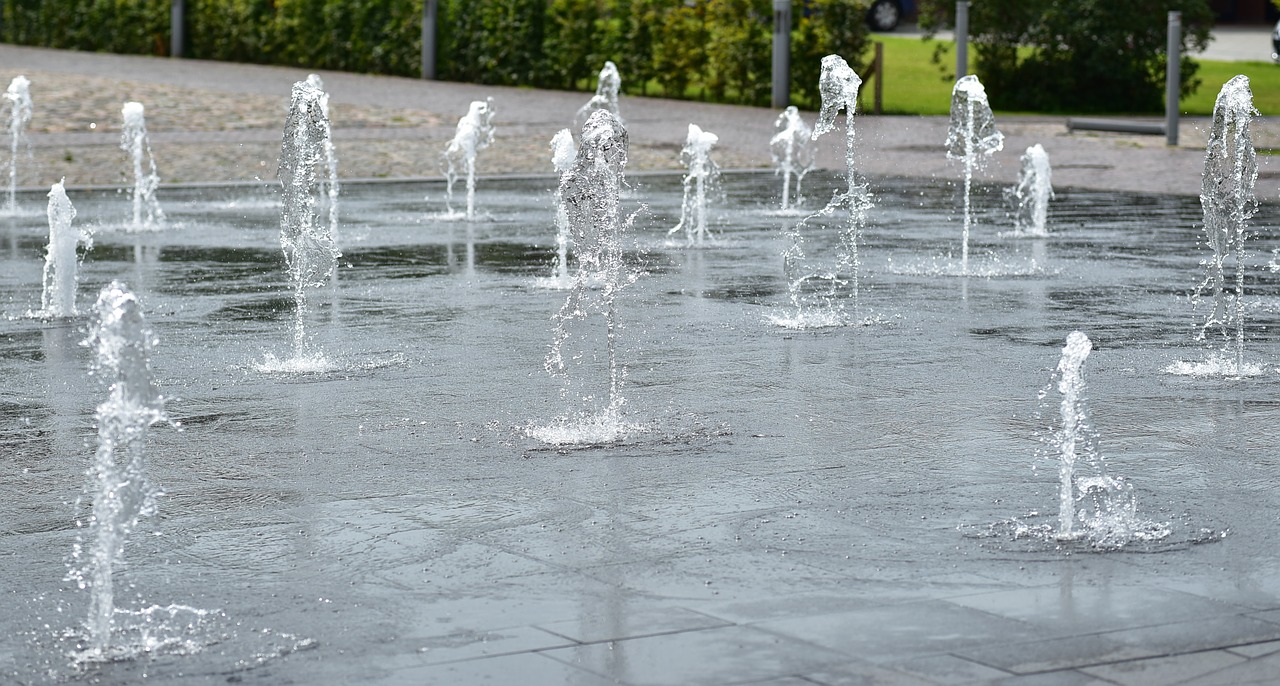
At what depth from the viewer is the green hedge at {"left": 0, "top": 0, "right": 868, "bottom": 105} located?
90.1 feet

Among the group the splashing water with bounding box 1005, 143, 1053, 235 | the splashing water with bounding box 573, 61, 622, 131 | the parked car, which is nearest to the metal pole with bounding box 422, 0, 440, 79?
the splashing water with bounding box 573, 61, 622, 131

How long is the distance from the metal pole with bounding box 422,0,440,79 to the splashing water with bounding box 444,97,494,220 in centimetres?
716

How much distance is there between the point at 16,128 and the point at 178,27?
634 inches

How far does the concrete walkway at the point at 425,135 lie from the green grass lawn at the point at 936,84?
173 cm

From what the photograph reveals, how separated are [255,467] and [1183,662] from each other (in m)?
3.43

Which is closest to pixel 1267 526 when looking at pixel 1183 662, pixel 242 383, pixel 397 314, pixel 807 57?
pixel 1183 662

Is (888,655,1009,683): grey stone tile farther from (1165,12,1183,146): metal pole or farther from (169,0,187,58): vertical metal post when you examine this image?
(169,0,187,58): vertical metal post

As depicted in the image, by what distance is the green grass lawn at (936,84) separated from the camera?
27.5 m

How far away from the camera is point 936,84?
31.2 metres

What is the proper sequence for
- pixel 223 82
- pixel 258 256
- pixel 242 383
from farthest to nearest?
Result: pixel 223 82
pixel 258 256
pixel 242 383

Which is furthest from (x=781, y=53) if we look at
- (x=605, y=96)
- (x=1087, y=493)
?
(x=1087, y=493)

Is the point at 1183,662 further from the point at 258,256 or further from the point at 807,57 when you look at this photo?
the point at 807,57

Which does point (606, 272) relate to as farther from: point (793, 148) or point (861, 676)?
point (793, 148)

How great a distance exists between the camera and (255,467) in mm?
6855
